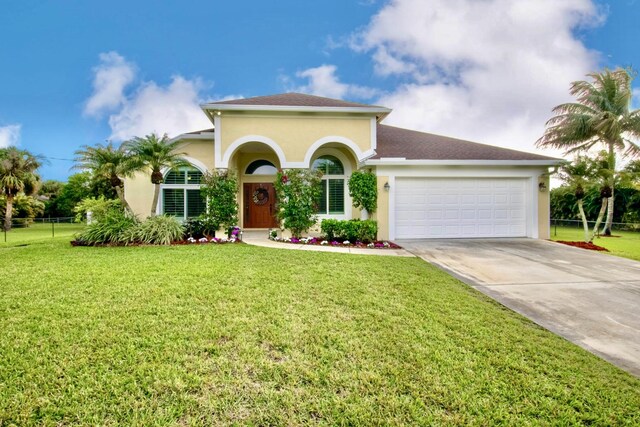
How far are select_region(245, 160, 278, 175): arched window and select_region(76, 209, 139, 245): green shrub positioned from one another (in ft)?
20.1

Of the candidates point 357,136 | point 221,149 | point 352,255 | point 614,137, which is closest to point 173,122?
point 221,149

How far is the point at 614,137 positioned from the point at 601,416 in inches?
841

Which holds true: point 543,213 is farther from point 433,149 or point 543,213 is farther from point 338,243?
point 338,243

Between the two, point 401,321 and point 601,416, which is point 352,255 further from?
point 601,416

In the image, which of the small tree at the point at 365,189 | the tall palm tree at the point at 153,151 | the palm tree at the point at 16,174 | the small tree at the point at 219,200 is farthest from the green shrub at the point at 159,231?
the palm tree at the point at 16,174

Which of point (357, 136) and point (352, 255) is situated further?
point (357, 136)

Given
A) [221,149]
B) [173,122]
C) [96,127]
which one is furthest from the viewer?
[96,127]

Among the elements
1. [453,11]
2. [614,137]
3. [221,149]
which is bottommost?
[221,149]

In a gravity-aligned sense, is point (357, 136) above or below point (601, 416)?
above

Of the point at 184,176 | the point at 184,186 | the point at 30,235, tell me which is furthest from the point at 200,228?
the point at 30,235

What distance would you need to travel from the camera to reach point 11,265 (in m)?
7.45

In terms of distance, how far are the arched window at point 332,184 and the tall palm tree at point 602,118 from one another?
1450cm

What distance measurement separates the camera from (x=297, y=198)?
12.4 m

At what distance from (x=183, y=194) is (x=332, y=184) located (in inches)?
288
